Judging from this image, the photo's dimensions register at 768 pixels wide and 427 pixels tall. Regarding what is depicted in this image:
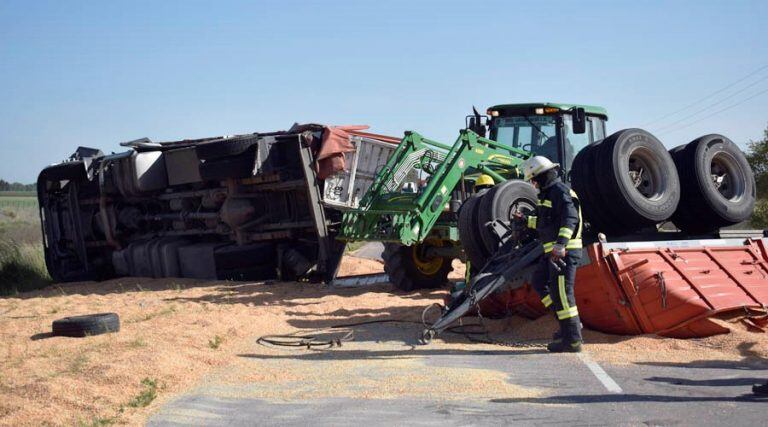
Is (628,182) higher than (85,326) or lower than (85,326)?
higher

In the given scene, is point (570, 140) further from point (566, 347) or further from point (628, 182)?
point (566, 347)

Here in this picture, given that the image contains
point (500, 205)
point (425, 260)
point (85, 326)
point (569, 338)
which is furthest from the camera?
point (425, 260)

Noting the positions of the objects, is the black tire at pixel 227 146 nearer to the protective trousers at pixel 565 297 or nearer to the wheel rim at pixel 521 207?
the wheel rim at pixel 521 207

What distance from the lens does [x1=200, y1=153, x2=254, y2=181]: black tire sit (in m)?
14.6

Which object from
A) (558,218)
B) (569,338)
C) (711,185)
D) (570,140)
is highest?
(570,140)

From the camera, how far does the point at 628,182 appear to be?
368 inches

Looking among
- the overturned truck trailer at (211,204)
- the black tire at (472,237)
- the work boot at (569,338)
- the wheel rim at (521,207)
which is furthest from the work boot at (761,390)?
the overturned truck trailer at (211,204)

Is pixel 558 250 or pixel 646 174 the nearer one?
pixel 558 250

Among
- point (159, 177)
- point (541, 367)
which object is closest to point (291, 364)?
point (541, 367)

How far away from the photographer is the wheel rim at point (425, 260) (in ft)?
44.7

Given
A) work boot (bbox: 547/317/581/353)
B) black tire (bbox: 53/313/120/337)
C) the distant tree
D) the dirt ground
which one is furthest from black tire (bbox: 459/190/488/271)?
the distant tree

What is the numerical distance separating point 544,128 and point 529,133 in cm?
28

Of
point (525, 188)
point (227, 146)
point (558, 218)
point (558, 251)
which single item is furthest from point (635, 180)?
point (227, 146)

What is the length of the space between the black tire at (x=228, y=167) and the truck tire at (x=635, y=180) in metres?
6.86
